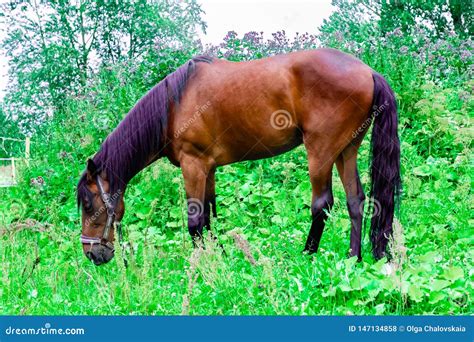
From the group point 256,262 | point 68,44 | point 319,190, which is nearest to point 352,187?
point 319,190

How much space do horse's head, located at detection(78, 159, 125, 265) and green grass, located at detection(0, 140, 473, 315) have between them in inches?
5.5

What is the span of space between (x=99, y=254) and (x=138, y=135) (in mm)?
1030

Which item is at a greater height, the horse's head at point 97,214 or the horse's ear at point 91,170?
the horse's ear at point 91,170

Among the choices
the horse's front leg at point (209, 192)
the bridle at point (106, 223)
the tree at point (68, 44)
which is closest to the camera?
the bridle at point (106, 223)

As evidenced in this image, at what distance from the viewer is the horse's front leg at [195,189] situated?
13.7 ft

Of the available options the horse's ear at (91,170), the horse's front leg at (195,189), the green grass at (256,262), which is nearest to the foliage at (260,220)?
the green grass at (256,262)

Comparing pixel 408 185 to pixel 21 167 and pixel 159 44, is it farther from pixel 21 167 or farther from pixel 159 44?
pixel 21 167

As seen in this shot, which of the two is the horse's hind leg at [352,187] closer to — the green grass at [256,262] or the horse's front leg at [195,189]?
the green grass at [256,262]

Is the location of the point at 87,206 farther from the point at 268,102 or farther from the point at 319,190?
the point at 319,190

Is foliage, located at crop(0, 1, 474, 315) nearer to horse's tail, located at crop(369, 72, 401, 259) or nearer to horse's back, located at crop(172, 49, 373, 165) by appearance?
horse's tail, located at crop(369, 72, 401, 259)

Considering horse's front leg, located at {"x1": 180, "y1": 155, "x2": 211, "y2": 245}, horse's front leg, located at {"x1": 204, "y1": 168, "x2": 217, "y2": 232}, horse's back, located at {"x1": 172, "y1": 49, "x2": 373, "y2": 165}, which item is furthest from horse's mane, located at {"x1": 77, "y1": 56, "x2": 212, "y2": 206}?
horse's front leg, located at {"x1": 204, "y1": 168, "x2": 217, "y2": 232}

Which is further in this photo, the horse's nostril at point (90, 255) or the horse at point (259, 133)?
the horse's nostril at point (90, 255)

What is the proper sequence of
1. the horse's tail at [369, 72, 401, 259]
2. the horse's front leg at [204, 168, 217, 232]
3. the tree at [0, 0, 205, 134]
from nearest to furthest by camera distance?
the horse's tail at [369, 72, 401, 259]
the horse's front leg at [204, 168, 217, 232]
the tree at [0, 0, 205, 134]

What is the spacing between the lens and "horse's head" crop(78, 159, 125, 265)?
13.7 feet
